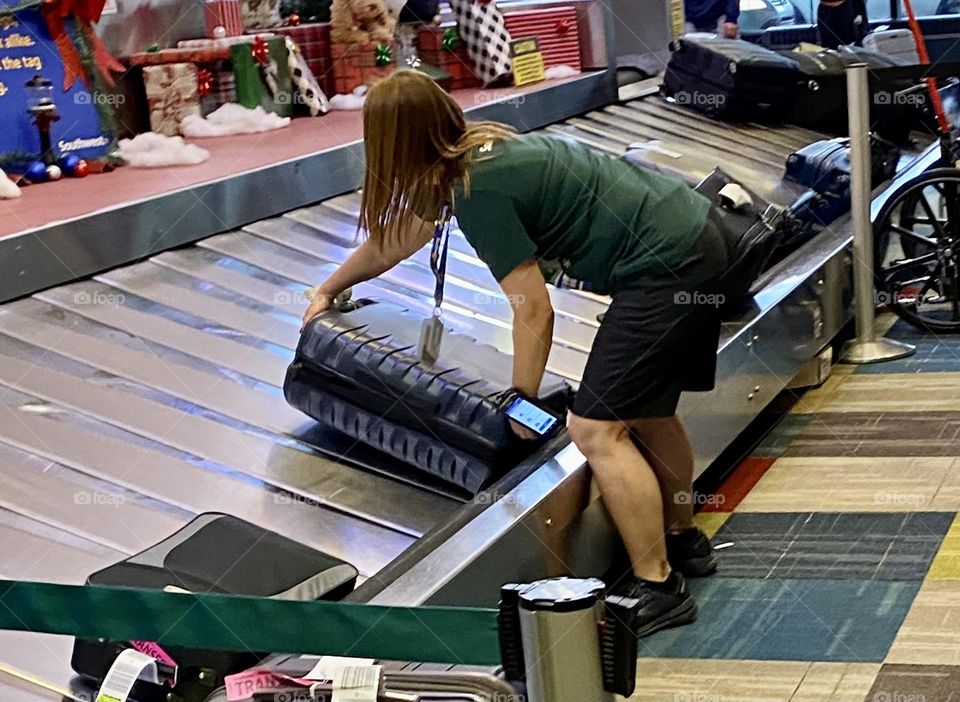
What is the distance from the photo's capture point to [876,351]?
16.3 feet

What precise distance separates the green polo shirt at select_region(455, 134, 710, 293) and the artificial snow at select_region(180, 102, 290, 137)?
114 inches

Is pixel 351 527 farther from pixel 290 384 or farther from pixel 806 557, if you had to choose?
pixel 806 557

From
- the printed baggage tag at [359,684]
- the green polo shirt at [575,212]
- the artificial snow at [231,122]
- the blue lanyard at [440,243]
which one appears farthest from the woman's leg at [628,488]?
the artificial snow at [231,122]

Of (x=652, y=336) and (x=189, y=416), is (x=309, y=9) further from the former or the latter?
(x=652, y=336)

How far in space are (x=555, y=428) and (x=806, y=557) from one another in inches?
28.3

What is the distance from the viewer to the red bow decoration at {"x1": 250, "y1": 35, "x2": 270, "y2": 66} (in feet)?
18.3

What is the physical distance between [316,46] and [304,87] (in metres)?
0.48

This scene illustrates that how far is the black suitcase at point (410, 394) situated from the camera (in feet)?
9.74

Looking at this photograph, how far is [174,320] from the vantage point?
3633 mm

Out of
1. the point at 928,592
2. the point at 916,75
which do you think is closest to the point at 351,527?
the point at 928,592

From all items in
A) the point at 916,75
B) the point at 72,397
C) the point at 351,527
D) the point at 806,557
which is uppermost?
the point at 916,75

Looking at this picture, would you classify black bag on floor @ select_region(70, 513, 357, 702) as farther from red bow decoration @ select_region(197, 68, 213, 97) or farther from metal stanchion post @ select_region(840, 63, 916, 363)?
red bow decoration @ select_region(197, 68, 213, 97)

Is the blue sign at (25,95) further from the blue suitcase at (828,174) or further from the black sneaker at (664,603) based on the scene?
the black sneaker at (664,603)

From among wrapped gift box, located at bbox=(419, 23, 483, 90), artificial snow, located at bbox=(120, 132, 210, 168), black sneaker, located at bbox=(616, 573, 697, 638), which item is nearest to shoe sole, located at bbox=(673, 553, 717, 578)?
black sneaker, located at bbox=(616, 573, 697, 638)
